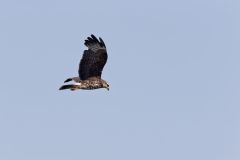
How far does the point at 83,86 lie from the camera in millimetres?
21781

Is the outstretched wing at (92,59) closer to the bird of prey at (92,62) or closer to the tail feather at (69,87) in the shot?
the bird of prey at (92,62)

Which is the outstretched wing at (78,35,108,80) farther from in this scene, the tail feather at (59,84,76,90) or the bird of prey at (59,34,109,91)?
the tail feather at (59,84,76,90)

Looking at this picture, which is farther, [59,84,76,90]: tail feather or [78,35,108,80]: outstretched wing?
[78,35,108,80]: outstretched wing

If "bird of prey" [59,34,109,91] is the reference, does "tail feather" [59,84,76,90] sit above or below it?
below

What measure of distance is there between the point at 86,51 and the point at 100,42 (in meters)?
0.63

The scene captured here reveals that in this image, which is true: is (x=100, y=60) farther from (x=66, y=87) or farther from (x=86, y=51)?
(x=66, y=87)

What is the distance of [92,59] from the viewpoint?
22.4 m

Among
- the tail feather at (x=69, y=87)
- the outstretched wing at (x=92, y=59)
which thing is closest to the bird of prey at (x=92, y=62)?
the outstretched wing at (x=92, y=59)

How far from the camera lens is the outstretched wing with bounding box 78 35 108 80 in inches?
875

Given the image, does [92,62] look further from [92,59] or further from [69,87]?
[69,87]

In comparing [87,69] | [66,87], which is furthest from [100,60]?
[66,87]

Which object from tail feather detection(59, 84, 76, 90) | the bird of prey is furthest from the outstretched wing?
tail feather detection(59, 84, 76, 90)

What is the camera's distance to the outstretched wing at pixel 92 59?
22.2 m

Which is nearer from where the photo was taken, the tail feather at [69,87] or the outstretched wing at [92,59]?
the tail feather at [69,87]
